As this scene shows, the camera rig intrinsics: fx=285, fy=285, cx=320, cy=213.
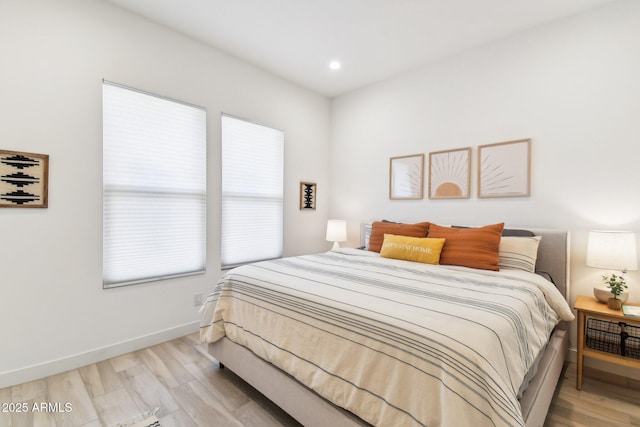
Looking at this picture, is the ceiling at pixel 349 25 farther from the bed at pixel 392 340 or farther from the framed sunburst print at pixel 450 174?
the bed at pixel 392 340

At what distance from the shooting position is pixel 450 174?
9.99 feet

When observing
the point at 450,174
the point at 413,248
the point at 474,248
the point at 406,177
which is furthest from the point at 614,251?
the point at 406,177

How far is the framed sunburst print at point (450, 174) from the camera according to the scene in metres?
2.94

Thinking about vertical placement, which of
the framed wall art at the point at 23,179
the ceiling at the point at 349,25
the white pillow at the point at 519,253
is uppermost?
the ceiling at the point at 349,25

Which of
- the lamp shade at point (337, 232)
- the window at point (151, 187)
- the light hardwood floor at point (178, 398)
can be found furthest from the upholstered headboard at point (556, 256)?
the window at point (151, 187)

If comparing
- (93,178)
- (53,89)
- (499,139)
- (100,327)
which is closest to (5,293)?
(100,327)

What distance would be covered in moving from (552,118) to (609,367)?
2034 millimetres

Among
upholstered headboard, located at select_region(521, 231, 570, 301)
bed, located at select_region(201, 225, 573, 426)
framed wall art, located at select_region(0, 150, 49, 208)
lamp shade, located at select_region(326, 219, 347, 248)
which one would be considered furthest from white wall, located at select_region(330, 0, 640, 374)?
framed wall art, located at select_region(0, 150, 49, 208)

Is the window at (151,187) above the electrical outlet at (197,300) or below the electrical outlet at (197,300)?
above

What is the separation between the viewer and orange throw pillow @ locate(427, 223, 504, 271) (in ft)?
7.14

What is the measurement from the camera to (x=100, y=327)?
7.45ft

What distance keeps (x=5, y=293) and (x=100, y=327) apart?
632 millimetres

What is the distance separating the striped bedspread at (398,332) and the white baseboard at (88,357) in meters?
0.86

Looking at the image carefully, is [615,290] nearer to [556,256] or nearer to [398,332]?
[556,256]
